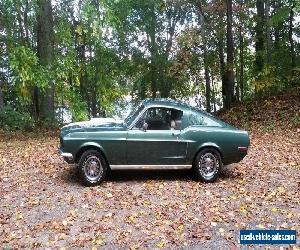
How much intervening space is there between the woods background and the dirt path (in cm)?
553

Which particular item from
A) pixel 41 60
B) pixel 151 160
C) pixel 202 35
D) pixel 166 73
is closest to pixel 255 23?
pixel 202 35

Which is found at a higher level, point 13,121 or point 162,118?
point 13,121

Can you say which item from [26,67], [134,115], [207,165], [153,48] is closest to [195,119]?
[207,165]

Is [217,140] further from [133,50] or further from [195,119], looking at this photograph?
[133,50]

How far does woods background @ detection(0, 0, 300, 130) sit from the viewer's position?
1495cm

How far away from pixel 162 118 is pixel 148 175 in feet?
4.88

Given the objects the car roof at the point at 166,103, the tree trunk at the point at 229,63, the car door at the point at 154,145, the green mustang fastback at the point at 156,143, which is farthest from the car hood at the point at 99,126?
the tree trunk at the point at 229,63

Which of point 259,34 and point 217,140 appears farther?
point 259,34

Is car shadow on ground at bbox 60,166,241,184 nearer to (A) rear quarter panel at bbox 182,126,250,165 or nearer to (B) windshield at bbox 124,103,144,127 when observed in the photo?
(A) rear quarter panel at bbox 182,126,250,165

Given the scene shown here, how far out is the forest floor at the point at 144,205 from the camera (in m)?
6.66

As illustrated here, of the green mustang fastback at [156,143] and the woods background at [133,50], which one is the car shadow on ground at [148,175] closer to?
the green mustang fastback at [156,143]

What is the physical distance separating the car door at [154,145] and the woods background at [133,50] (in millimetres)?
6016

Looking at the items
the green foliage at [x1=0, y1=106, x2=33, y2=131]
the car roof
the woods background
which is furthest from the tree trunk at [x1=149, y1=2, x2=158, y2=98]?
the car roof

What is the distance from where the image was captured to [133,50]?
2609 cm
